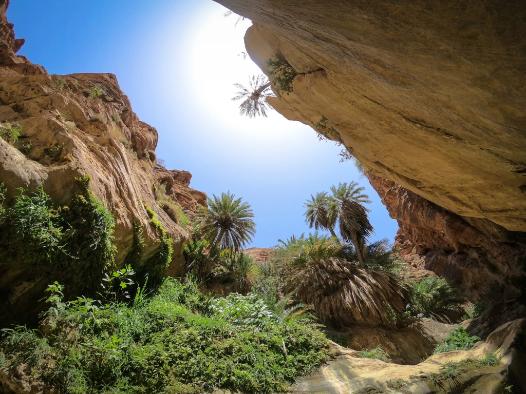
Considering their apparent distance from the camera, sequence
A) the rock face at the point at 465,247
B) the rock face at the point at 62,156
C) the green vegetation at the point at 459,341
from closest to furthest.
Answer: the rock face at the point at 62,156 < the green vegetation at the point at 459,341 < the rock face at the point at 465,247

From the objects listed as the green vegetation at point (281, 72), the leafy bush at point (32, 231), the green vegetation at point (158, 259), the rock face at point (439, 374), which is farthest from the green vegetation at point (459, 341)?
the leafy bush at point (32, 231)

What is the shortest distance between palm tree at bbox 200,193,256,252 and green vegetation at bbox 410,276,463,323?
935cm

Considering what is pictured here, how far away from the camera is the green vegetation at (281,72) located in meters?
7.34

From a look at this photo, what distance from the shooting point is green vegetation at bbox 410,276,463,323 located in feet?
59.3

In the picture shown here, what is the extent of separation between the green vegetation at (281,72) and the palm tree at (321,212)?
15.4 meters

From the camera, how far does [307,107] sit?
26.3ft

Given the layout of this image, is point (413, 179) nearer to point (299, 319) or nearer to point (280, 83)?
point (280, 83)

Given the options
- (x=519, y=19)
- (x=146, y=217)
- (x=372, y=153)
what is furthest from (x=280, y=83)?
(x=146, y=217)

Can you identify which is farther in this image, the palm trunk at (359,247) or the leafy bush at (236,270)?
the palm trunk at (359,247)

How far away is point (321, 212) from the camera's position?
77.5 feet

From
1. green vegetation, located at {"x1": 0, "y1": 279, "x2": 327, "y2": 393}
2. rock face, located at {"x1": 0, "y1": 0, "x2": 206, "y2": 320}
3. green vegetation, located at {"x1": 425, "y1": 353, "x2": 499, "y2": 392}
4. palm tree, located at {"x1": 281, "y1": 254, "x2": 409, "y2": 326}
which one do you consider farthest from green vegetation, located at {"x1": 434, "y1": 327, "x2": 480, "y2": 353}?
rock face, located at {"x1": 0, "y1": 0, "x2": 206, "y2": 320}

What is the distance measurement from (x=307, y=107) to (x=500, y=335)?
6820 millimetres

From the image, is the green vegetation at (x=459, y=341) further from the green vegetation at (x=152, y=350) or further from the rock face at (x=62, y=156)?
the rock face at (x=62, y=156)

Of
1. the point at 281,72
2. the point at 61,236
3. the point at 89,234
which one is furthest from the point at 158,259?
the point at 281,72
